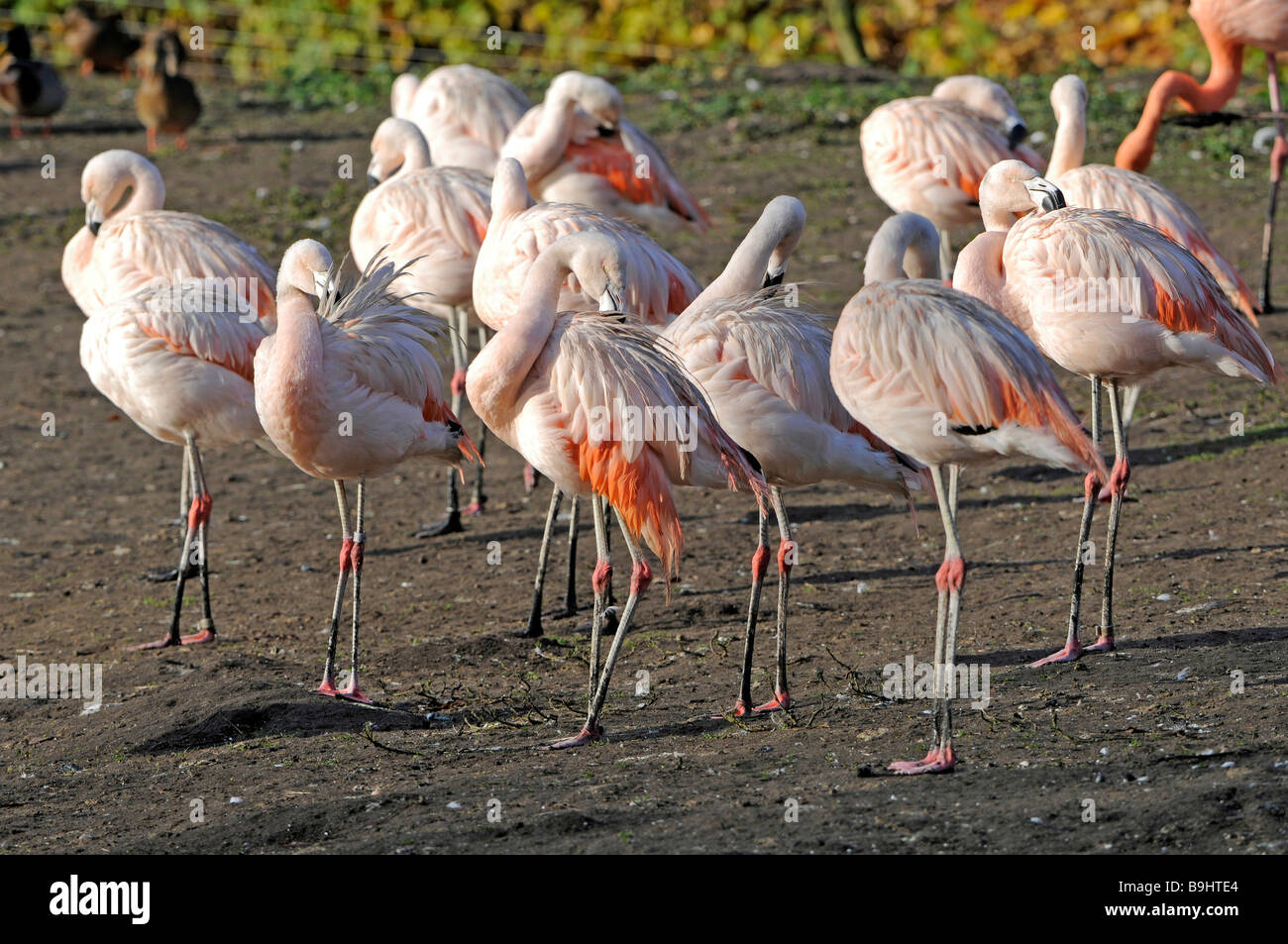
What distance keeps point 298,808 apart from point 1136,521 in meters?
4.14

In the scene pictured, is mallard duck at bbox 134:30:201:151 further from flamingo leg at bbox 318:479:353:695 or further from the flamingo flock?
flamingo leg at bbox 318:479:353:695

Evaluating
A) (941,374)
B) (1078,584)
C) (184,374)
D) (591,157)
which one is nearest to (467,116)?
(591,157)

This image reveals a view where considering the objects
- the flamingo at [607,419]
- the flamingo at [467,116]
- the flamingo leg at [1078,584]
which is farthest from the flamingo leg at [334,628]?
the flamingo at [467,116]

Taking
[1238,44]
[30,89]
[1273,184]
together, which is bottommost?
[1273,184]

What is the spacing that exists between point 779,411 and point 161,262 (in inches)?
134

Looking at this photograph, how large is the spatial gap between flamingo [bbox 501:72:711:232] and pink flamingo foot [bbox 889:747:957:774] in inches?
194

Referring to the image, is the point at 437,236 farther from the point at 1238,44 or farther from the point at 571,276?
the point at 1238,44

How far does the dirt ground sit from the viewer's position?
4184 mm

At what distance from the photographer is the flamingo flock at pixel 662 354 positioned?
15.3 feet

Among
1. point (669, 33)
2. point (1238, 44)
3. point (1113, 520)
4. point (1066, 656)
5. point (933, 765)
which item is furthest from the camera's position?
point (669, 33)

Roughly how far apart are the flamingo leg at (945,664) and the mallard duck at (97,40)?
578 inches

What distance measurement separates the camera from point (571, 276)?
6.96 metres

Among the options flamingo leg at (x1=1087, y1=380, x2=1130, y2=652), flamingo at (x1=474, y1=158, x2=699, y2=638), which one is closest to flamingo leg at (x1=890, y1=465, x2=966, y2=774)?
flamingo leg at (x1=1087, y1=380, x2=1130, y2=652)

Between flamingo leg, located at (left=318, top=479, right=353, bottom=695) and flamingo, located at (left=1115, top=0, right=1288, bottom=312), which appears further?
flamingo, located at (left=1115, top=0, right=1288, bottom=312)
